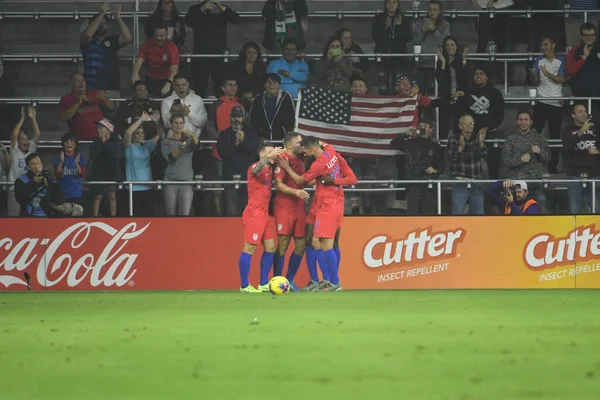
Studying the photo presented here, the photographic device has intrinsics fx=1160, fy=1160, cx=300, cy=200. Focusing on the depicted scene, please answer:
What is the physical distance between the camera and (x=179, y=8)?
1023 inches

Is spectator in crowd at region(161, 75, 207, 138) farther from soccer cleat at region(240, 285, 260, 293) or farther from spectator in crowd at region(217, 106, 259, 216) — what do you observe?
soccer cleat at region(240, 285, 260, 293)

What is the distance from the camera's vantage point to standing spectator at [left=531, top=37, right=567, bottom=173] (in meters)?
23.0

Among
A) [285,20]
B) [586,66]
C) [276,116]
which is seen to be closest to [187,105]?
[276,116]

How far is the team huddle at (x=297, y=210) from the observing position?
1786cm

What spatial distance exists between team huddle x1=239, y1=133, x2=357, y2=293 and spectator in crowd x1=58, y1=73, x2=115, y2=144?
5040mm

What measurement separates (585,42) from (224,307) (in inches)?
463

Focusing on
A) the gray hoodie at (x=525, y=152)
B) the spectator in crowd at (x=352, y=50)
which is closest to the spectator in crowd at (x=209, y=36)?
the spectator in crowd at (x=352, y=50)

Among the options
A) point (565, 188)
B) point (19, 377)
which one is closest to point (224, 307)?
point (19, 377)

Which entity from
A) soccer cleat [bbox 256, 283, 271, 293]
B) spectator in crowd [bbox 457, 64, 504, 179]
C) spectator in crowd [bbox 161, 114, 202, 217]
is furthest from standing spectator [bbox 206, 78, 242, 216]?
spectator in crowd [bbox 457, 64, 504, 179]

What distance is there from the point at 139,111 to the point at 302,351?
14.4m

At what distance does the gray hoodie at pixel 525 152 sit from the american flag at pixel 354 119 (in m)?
2.03

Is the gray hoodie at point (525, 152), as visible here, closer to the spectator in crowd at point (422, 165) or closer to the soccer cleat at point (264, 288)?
the spectator in crowd at point (422, 165)

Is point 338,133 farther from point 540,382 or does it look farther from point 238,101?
point 540,382

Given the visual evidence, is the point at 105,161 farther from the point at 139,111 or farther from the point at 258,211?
the point at 258,211
